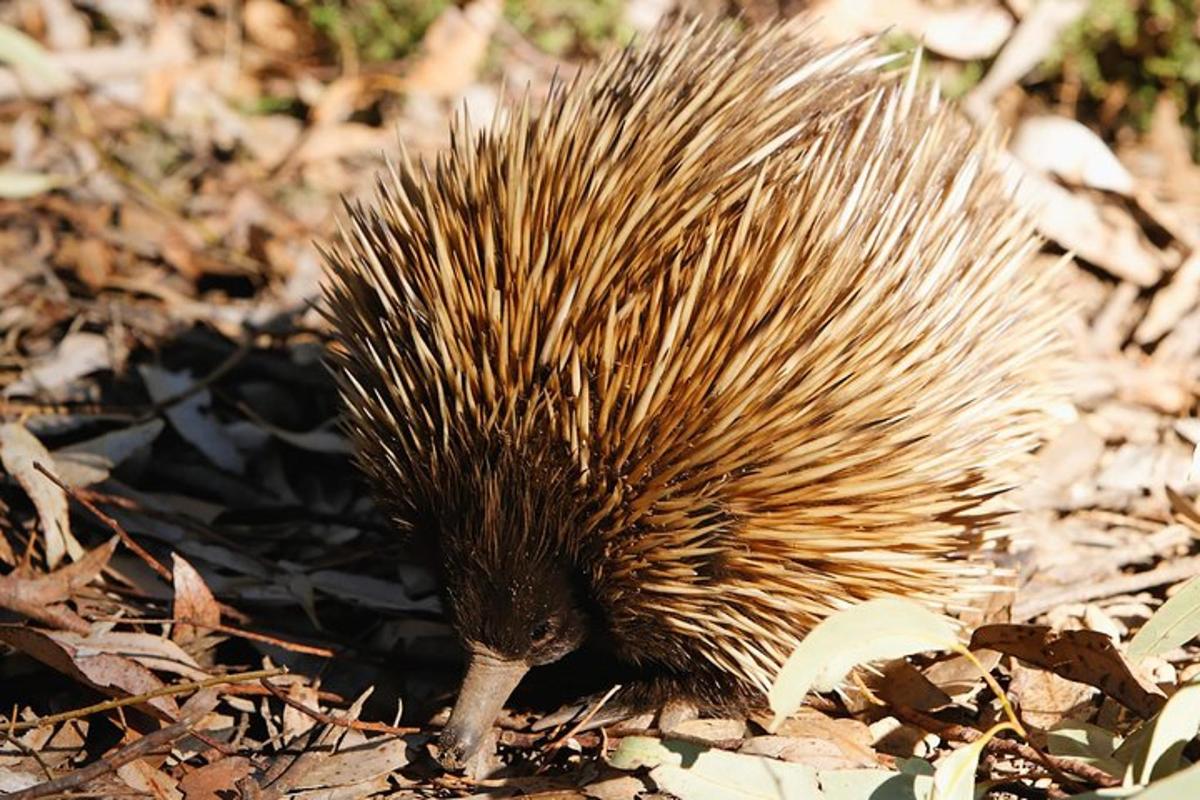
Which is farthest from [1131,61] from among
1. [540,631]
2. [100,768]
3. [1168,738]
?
[100,768]

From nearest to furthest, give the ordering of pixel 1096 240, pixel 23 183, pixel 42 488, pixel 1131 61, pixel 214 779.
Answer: pixel 214 779
pixel 42 488
pixel 23 183
pixel 1096 240
pixel 1131 61

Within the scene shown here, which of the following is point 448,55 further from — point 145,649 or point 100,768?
point 100,768

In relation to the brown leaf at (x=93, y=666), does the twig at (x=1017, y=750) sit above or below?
above

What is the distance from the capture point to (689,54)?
9.33 ft

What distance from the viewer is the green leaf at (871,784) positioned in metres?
2.44

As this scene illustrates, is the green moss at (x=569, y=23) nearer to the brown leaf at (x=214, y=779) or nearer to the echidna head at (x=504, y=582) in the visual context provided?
the echidna head at (x=504, y=582)

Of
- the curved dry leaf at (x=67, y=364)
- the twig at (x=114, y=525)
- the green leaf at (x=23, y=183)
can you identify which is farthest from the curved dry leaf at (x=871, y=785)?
the green leaf at (x=23, y=183)

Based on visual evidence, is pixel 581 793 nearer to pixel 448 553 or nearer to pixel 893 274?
pixel 448 553

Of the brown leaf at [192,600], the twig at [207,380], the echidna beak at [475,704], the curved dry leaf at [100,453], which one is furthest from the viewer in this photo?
the twig at [207,380]

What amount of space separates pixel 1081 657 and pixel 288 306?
2.58 meters

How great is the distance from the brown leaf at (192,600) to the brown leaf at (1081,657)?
4.99 ft

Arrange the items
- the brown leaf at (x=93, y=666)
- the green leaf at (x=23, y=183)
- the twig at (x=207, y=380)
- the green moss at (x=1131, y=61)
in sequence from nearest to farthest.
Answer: the brown leaf at (x=93, y=666), the twig at (x=207, y=380), the green leaf at (x=23, y=183), the green moss at (x=1131, y=61)

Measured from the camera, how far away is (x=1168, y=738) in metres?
2.26

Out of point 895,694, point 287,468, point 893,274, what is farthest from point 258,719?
point 893,274
